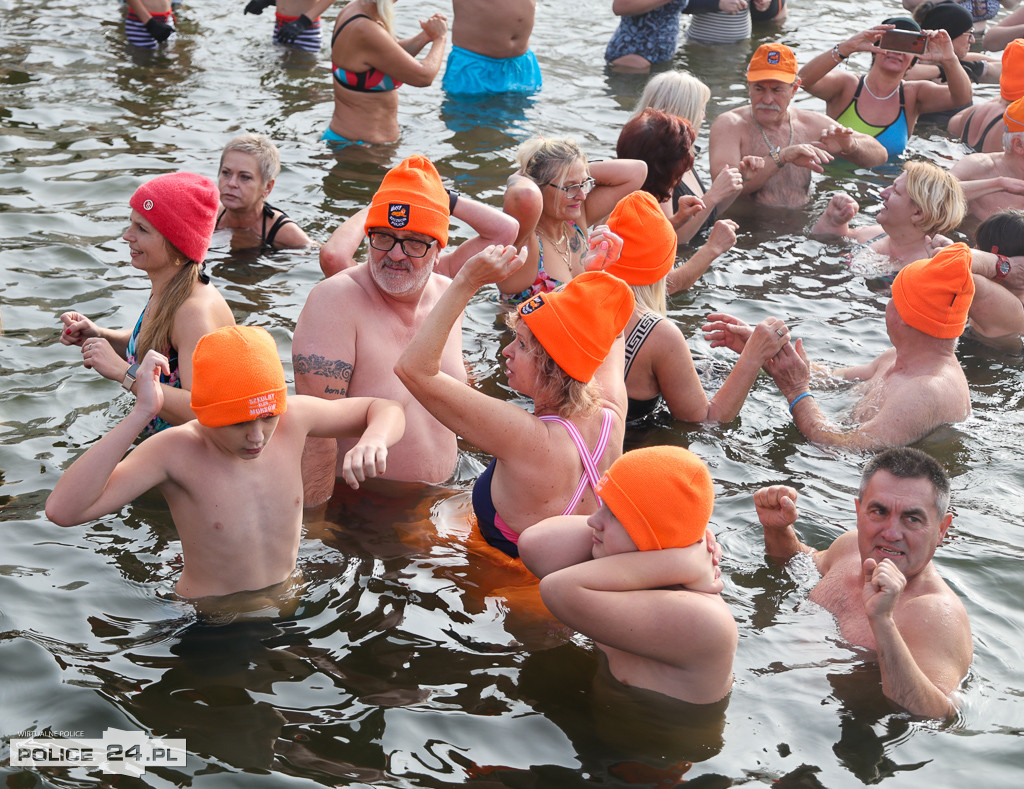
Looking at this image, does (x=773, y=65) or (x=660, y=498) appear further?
(x=773, y=65)

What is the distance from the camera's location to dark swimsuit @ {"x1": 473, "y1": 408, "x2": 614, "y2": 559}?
4523 millimetres

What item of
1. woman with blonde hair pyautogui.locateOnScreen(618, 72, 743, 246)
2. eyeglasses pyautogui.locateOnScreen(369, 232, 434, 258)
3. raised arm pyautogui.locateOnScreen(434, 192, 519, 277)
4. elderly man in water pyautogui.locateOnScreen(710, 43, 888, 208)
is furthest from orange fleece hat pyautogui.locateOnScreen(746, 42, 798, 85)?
eyeglasses pyautogui.locateOnScreen(369, 232, 434, 258)

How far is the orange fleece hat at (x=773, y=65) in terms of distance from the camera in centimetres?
922

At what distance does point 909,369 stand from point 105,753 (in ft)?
16.5

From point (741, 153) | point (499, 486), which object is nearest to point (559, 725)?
point (499, 486)

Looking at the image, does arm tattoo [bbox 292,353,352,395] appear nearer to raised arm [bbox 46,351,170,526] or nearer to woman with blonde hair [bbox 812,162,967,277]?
raised arm [bbox 46,351,170,526]

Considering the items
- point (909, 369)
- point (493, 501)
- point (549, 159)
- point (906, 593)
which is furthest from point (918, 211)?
point (493, 501)

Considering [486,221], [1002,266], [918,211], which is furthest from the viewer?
[918,211]

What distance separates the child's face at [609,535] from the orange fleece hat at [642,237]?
88.5 inches

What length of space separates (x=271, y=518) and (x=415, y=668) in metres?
0.91

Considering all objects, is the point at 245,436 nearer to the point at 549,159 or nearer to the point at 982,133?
the point at 549,159

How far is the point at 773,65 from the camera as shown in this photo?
9.27 meters

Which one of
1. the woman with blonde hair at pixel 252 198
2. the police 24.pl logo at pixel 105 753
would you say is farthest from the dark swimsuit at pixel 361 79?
the police 24.pl logo at pixel 105 753

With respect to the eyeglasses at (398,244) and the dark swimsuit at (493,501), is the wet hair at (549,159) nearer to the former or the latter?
the eyeglasses at (398,244)
